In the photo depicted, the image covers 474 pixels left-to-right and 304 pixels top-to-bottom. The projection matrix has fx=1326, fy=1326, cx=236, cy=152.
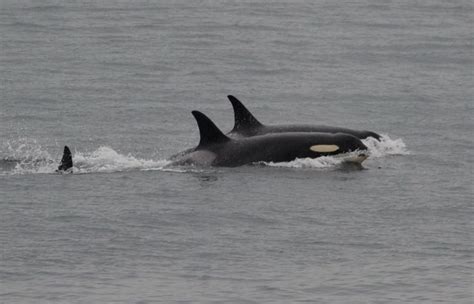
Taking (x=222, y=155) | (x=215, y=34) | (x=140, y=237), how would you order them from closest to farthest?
(x=140, y=237)
(x=222, y=155)
(x=215, y=34)

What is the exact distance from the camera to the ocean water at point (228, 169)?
53.6ft

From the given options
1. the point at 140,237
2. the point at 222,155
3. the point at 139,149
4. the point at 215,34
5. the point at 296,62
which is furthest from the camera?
the point at 215,34

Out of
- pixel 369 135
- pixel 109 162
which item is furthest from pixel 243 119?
pixel 369 135

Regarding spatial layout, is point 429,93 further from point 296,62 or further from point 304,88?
point 296,62

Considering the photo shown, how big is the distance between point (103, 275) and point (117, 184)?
20.2ft

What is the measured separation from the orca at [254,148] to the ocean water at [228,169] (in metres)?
0.25

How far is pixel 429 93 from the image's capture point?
35.0 metres

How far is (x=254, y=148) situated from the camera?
24297 millimetres

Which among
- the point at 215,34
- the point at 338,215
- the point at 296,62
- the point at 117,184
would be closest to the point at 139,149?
the point at 117,184

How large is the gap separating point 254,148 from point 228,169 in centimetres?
86

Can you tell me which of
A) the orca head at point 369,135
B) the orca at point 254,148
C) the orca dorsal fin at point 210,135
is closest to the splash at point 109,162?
the orca at point 254,148

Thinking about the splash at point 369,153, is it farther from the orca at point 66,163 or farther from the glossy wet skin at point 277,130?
the orca at point 66,163

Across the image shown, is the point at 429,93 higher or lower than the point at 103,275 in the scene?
higher

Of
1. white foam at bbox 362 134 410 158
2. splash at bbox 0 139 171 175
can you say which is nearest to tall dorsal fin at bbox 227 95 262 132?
splash at bbox 0 139 171 175
